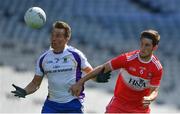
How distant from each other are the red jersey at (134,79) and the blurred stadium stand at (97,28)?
8.34 meters

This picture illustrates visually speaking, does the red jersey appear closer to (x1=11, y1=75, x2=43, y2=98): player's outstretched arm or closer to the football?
(x1=11, y1=75, x2=43, y2=98): player's outstretched arm

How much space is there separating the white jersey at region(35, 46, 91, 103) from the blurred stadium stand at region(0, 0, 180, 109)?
8582 millimetres

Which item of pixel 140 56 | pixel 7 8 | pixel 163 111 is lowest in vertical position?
pixel 163 111

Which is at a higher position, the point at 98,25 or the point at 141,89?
the point at 98,25

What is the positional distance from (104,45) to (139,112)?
36.3 feet

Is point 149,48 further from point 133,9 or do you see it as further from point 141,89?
point 133,9

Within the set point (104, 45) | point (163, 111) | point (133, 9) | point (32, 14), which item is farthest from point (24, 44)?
point (32, 14)

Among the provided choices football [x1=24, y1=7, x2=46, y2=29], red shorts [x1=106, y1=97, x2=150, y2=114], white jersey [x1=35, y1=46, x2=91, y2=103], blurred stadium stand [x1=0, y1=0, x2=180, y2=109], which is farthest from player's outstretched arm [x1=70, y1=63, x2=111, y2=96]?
blurred stadium stand [x1=0, y1=0, x2=180, y2=109]

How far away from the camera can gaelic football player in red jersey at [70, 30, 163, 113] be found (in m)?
8.41

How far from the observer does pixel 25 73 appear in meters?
17.3

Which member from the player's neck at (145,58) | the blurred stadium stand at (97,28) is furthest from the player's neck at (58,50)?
the blurred stadium stand at (97,28)

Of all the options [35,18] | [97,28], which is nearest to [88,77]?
[35,18]

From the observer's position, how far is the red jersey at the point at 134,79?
8594 millimetres

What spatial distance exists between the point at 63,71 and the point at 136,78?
36.3 inches
